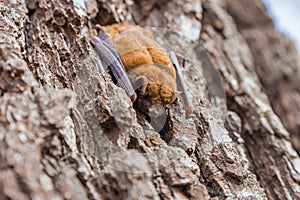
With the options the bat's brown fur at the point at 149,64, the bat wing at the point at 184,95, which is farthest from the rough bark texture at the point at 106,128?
the bat's brown fur at the point at 149,64

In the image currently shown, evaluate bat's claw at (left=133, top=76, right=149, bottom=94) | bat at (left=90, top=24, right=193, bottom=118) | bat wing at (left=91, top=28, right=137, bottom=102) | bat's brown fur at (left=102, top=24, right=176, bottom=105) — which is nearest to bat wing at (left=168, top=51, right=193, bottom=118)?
bat at (left=90, top=24, right=193, bottom=118)

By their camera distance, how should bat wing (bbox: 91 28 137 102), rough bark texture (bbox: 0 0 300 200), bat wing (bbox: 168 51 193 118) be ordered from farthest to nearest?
bat wing (bbox: 168 51 193 118)
bat wing (bbox: 91 28 137 102)
rough bark texture (bbox: 0 0 300 200)

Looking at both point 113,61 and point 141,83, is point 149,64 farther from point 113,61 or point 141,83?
point 113,61

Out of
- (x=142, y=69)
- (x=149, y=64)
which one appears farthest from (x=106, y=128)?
(x=149, y=64)

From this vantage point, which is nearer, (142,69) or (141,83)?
(141,83)

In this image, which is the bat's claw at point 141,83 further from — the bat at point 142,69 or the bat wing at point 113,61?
the bat wing at point 113,61

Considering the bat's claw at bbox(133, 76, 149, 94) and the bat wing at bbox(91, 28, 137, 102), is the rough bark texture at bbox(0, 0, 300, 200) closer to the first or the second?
the bat wing at bbox(91, 28, 137, 102)
